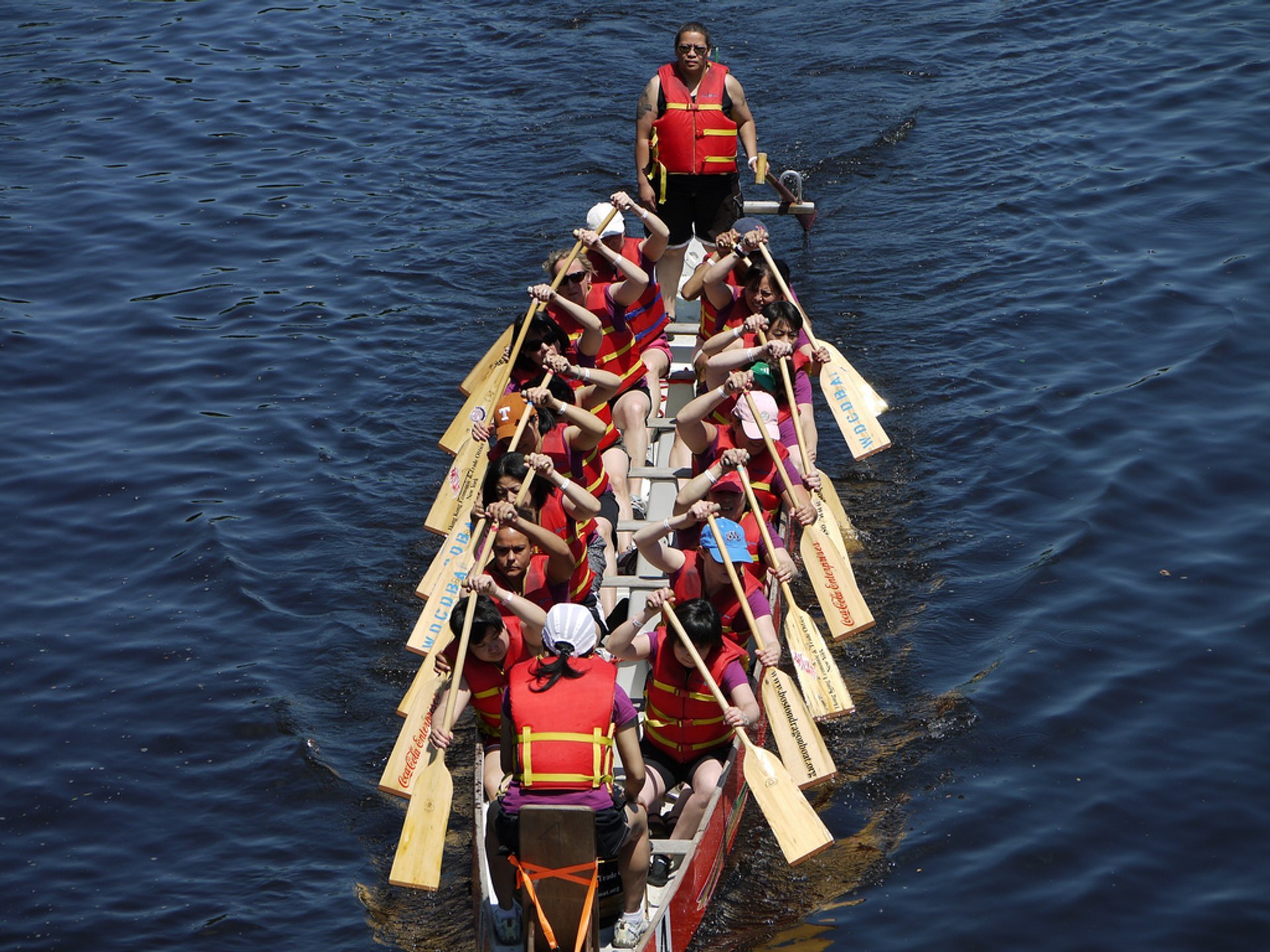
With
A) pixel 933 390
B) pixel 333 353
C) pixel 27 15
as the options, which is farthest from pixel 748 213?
pixel 27 15

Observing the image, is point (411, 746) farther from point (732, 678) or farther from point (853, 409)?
point (853, 409)

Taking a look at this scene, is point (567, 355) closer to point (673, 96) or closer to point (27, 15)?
point (673, 96)

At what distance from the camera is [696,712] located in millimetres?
6758

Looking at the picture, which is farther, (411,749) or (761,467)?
(761,467)

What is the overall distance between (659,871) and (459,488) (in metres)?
3.59

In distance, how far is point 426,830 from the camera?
256 inches

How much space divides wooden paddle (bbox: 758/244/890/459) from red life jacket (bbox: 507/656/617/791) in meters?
4.15

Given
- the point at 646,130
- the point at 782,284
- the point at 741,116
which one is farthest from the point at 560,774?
the point at 741,116

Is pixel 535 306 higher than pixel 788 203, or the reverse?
pixel 535 306

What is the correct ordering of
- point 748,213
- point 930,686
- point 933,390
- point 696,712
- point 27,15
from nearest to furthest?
1. point 696,712
2. point 930,686
3. point 933,390
4. point 748,213
5. point 27,15

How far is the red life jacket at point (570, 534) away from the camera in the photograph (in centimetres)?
762

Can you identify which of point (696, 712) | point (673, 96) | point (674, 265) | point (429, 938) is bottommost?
point (429, 938)

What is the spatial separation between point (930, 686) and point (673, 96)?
16.5 feet

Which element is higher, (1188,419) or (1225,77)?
(1225,77)
